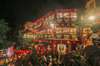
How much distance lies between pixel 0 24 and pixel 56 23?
2.34m

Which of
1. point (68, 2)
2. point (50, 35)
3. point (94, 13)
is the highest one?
point (68, 2)

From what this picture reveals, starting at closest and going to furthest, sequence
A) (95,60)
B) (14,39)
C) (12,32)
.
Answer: (95,60) → (14,39) → (12,32)

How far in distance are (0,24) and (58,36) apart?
8.08 feet

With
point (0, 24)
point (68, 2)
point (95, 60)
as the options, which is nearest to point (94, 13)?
point (68, 2)

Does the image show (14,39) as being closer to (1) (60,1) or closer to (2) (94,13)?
(1) (60,1)

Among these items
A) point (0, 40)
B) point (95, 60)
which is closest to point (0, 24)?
point (0, 40)

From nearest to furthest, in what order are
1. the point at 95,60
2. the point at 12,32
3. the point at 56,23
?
the point at 95,60 < the point at 56,23 < the point at 12,32

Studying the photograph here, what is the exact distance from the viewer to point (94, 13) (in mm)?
8938

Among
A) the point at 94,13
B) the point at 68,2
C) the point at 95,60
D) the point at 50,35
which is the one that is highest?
the point at 68,2

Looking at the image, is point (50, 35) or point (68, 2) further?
point (68, 2)

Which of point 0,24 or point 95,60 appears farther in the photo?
point 0,24

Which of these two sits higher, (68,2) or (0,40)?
(68,2)

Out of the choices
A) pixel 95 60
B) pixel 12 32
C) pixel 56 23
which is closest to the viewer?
pixel 95 60

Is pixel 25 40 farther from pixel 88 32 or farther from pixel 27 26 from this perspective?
pixel 88 32
